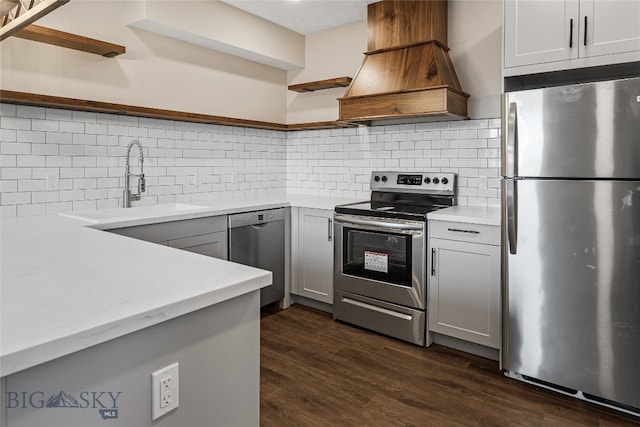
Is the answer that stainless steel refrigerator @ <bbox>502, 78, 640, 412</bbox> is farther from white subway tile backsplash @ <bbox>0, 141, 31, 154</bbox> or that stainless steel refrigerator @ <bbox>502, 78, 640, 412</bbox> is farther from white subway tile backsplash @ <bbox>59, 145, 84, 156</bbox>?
white subway tile backsplash @ <bbox>0, 141, 31, 154</bbox>

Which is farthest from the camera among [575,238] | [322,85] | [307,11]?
[322,85]

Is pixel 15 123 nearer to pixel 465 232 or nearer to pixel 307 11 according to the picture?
pixel 307 11

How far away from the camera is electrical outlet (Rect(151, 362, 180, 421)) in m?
0.99

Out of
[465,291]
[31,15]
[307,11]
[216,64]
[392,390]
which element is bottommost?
[392,390]

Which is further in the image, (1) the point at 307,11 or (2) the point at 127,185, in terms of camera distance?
(1) the point at 307,11

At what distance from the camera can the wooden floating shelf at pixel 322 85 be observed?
12.8 ft

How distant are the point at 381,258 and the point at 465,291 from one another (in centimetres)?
64

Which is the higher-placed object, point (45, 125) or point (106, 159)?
point (45, 125)

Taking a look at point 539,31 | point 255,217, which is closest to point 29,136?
point 255,217

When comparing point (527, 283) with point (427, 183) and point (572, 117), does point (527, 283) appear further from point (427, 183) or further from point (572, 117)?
point (427, 183)

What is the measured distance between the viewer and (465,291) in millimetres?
2814

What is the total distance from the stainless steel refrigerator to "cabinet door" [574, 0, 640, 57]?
33 cm

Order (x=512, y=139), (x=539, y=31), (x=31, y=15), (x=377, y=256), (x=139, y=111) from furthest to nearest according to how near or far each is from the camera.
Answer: (x=377, y=256) → (x=139, y=111) → (x=539, y=31) → (x=512, y=139) → (x=31, y=15)

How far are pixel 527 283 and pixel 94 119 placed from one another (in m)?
2.97
